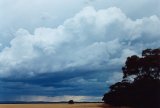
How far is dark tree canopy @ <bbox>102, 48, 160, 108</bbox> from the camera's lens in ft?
127

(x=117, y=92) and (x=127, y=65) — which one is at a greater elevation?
(x=127, y=65)

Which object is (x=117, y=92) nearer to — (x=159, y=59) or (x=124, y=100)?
(x=124, y=100)

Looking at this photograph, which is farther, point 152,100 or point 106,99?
point 106,99

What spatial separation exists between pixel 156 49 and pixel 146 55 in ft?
3.98

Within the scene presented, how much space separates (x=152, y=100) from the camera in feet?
126

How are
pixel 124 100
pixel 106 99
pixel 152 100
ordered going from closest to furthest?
pixel 152 100
pixel 124 100
pixel 106 99

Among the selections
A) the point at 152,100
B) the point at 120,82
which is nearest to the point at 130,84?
the point at 120,82

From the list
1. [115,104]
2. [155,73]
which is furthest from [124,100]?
[155,73]

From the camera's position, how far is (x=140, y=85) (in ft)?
131

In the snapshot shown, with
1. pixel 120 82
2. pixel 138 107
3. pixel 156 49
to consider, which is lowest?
pixel 138 107

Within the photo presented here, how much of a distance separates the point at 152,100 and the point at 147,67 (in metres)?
5.40

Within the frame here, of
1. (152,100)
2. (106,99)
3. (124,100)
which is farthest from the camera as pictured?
(106,99)

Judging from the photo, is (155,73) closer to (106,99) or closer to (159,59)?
(159,59)

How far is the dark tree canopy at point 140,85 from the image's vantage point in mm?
38794
